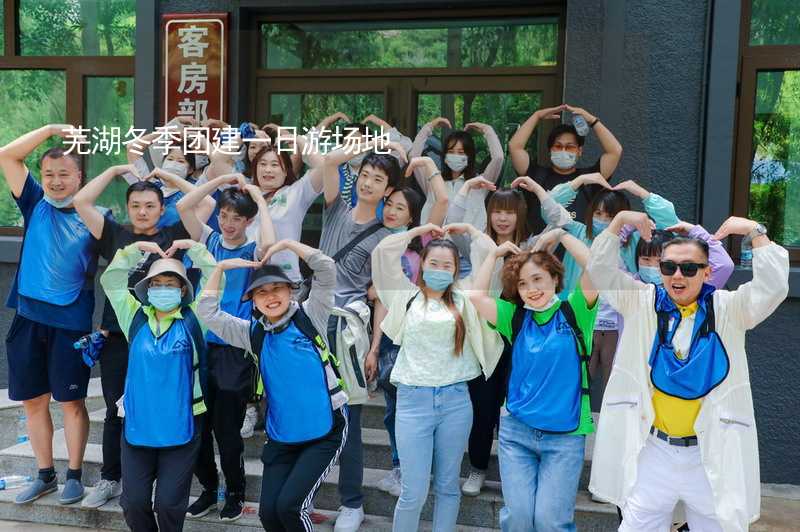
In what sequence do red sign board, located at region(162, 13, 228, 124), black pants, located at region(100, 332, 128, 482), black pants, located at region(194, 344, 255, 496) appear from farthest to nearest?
red sign board, located at region(162, 13, 228, 124) < black pants, located at region(100, 332, 128, 482) < black pants, located at region(194, 344, 255, 496)

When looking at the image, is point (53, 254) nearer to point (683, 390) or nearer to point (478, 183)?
point (478, 183)

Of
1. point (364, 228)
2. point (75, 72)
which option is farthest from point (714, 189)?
point (75, 72)

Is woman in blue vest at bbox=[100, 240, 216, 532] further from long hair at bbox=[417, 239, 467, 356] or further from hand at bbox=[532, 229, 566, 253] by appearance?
hand at bbox=[532, 229, 566, 253]

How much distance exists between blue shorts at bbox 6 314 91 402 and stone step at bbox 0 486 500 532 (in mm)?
597

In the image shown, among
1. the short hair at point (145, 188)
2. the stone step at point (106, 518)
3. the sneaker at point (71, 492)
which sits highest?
the short hair at point (145, 188)

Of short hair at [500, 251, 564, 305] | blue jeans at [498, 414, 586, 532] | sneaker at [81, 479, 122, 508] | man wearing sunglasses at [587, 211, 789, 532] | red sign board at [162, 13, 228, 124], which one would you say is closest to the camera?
man wearing sunglasses at [587, 211, 789, 532]

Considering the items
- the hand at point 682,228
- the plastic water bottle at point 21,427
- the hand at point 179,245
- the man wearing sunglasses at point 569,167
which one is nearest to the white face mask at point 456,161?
the man wearing sunglasses at point 569,167

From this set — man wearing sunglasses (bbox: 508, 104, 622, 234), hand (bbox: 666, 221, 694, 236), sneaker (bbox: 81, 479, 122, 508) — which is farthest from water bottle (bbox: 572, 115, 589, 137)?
sneaker (bbox: 81, 479, 122, 508)

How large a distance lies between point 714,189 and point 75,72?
16.3 ft

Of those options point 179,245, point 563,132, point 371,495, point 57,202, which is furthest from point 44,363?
point 563,132

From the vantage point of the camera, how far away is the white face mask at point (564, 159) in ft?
14.0

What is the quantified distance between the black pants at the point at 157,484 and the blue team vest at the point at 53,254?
1059 mm

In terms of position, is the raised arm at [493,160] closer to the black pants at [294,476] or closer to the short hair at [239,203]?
the short hair at [239,203]

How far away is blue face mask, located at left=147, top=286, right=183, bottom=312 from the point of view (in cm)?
340
